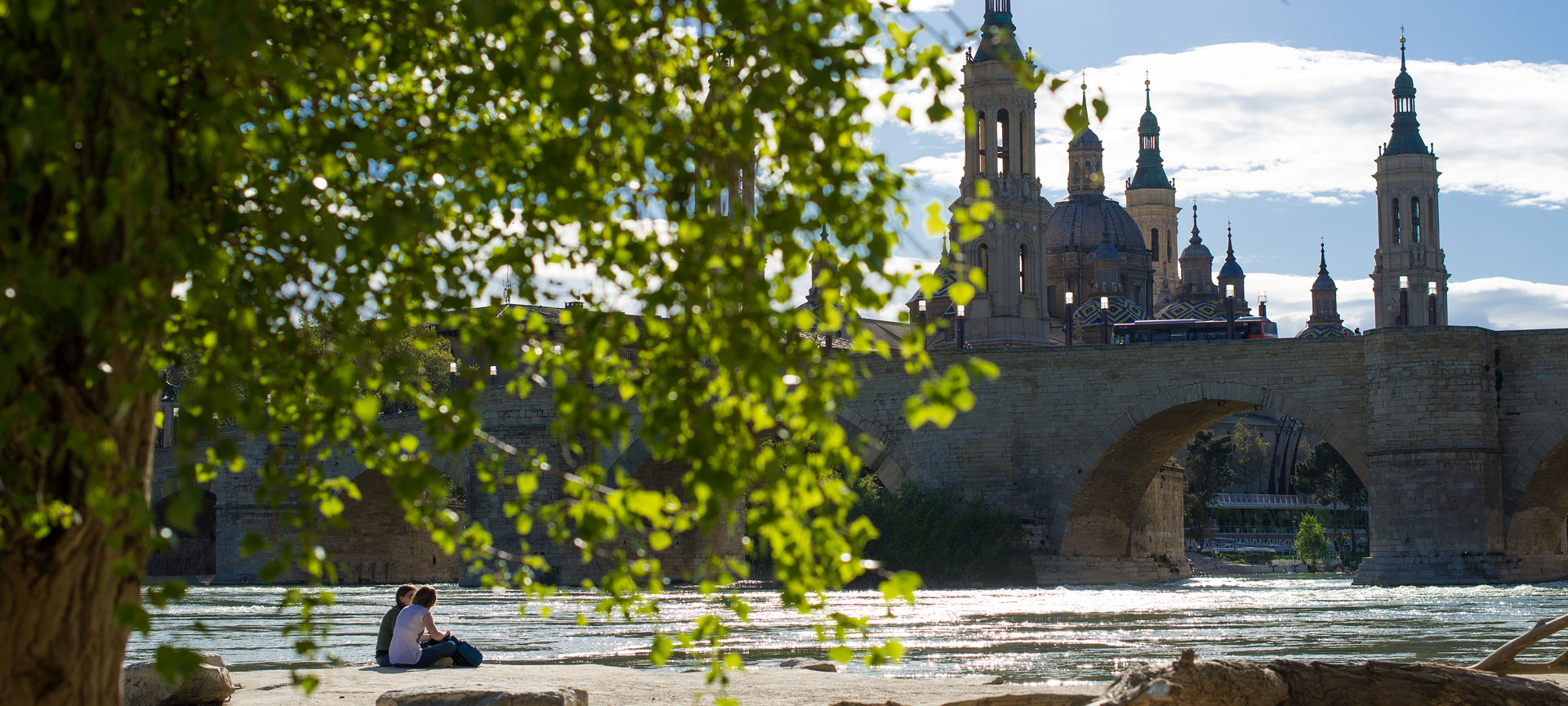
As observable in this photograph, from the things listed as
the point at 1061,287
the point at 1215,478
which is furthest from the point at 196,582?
the point at 1061,287

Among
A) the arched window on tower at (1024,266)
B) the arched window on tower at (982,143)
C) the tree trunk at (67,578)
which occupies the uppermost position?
the arched window on tower at (982,143)

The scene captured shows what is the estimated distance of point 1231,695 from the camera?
20.5 ft

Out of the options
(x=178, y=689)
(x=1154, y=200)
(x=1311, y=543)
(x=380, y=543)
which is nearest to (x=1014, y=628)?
(x=178, y=689)

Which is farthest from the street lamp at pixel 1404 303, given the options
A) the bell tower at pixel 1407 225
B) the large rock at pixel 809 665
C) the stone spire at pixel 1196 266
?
the large rock at pixel 809 665

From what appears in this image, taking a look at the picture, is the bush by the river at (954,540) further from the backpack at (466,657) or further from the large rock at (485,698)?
A: the large rock at (485,698)

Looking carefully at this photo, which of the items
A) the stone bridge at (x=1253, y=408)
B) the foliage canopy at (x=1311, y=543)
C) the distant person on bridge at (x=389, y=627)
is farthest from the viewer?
the foliage canopy at (x=1311, y=543)

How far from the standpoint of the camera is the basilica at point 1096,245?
47750 mm

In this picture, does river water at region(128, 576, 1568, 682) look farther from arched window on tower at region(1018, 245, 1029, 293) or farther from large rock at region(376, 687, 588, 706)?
arched window on tower at region(1018, 245, 1029, 293)

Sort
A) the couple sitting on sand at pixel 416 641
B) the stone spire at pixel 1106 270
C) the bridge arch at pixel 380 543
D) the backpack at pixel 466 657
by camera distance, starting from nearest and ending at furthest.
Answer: the couple sitting on sand at pixel 416 641 → the backpack at pixel 466 657 → the bridge arch at pixel 380 543 → the stone spire at pixel 1106 270

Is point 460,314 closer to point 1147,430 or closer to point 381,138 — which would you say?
point 381,138

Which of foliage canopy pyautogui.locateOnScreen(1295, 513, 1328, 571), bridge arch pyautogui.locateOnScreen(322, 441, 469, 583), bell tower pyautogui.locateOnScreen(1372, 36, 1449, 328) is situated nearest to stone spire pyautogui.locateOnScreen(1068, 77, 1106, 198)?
bell tower pyautogui.locateOnScreen(1372, 36, 1449, 328)

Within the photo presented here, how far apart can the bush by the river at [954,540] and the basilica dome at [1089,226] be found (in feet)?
189

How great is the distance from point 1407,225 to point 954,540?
2050 inches

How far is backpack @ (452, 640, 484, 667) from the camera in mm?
9883
